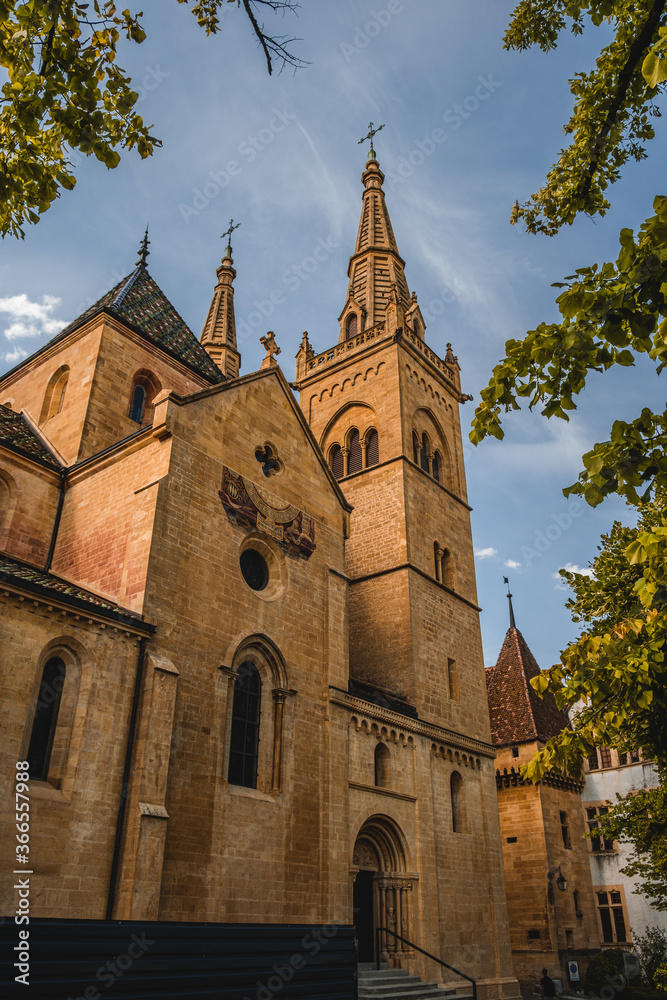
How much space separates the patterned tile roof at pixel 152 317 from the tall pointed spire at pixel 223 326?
7.13 meters

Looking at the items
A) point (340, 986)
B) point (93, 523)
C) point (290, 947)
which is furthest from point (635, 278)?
point (93, 523)

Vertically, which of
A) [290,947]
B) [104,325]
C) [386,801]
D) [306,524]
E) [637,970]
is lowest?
[637,970]

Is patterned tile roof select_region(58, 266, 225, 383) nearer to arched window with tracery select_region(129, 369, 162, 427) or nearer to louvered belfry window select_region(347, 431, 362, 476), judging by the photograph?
arched window with tracery select_region(129, 369, 162, 427)

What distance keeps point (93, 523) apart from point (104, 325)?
7355 millimetres

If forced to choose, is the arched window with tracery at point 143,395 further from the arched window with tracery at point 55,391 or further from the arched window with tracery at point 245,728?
the arched window with tracery at point 245,728

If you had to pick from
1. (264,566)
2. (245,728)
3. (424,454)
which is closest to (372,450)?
(424,454)

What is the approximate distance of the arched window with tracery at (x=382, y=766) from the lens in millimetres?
19578

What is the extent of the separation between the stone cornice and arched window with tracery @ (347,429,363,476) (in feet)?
35.4

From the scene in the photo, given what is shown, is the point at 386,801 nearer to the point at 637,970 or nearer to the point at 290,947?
the point at 290,947

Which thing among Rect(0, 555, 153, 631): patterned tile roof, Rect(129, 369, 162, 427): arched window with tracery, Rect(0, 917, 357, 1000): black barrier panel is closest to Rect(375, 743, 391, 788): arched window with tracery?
Rect(0, 555, 153, 631): patterned tile roof

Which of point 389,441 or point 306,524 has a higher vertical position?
point 389,441

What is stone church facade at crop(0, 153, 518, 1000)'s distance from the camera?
12.3 metres

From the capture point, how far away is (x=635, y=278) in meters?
4.97

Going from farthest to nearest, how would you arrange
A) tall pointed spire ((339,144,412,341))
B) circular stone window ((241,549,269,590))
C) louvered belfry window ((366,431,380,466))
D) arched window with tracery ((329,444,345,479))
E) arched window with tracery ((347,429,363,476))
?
tall pointed spire ((339,144,412,341)), arched window with tracery ((329,444,345,479)), arched window with tracery ((347,429,363,476)), louvered belfry window ((366,431,380,466)), circular stone window ((241,549,269,590))
